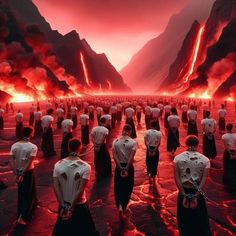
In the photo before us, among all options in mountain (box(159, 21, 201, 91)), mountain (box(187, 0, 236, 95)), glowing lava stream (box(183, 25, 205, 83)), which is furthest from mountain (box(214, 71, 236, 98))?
mountain (box(159, 21, 201, 91))

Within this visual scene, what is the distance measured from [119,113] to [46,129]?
1430 cm

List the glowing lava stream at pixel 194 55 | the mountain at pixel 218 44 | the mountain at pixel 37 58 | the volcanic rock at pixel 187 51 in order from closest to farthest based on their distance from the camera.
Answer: the mountain at pixel 37 58 → the mountain at pixel 218 44 → the glowing lava stream at pixel 194 55 → the volcanic rock at pixel 187 51

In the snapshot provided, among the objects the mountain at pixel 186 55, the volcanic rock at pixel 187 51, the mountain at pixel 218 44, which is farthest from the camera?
the volcanic rock at pixel 187 51

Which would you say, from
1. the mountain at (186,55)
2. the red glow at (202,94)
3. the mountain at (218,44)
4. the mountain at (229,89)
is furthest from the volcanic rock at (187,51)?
the mountain at (229,89)

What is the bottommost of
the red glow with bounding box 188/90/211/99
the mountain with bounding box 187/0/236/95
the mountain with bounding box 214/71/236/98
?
the red glow with bounding box 188/90/211/99

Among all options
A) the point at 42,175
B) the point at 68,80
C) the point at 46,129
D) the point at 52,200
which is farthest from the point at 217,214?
the point at 68,80

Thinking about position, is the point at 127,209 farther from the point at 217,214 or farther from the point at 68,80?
the point at 68,80

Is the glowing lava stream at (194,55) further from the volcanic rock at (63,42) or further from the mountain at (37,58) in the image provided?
the volcanic rock at (63,42)

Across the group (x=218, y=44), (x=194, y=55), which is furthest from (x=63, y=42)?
(x=218, y=44)

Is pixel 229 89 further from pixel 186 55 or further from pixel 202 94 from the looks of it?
pixel 186 55

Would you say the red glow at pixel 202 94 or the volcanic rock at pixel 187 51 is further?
the volcanic rock at pixel 187 51

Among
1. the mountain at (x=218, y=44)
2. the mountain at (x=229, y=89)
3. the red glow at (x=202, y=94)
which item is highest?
the mountain at (x=218, y=44)

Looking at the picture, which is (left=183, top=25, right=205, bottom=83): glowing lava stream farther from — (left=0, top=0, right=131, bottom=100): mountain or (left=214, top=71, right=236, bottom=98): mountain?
(left=214, top=71, right=236, bottom=98): mountain

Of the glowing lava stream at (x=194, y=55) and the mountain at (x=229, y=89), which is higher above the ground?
the glowing lava stream at (x=194, y=55)
